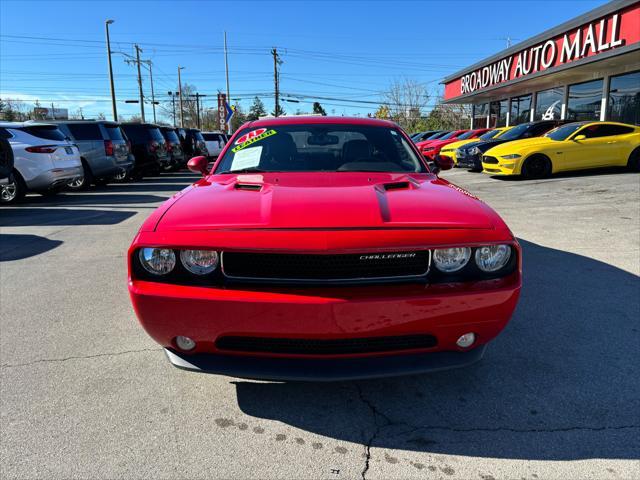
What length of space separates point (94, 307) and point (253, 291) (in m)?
2.51

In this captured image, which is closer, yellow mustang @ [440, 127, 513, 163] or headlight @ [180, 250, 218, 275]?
headlight @ [180, 250, 218, 275]

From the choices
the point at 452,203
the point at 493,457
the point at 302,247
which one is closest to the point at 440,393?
the point at 493,457

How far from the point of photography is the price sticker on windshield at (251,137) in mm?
3783

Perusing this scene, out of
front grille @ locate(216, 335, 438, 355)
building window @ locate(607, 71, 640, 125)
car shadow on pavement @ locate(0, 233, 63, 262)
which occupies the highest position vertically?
building window @ locate(607, 71, 640, 125)

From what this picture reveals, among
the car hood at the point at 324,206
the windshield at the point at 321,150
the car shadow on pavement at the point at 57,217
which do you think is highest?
the windshield at the point at 321,150

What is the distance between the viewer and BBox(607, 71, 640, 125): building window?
17422 millimetres

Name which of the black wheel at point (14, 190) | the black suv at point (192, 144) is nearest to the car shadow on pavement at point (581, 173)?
the black wheel at point (14, 190)

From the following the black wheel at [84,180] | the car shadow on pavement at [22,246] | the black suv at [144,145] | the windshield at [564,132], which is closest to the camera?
the car shadow on pavement at [22,246]

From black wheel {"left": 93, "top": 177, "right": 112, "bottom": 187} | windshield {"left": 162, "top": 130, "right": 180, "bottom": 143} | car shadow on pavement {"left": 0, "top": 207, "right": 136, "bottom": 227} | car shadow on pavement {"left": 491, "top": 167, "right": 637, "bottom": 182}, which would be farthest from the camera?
windshield {"left": 162, "top": 130, "right": 180, "bottom": 143}

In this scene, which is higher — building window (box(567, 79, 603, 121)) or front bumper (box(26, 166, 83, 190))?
building window (box(567, 79, 603, 121))

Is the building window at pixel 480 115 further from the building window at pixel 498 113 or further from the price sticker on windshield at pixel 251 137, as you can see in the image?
the price sticker on windshield at pixel 251 137

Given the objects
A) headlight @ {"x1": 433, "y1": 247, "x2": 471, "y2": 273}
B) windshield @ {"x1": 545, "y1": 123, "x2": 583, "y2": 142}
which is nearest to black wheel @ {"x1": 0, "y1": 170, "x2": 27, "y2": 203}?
headlight @ {"x1": 433, "y1": 247, "x2": 471, "y2": 273}

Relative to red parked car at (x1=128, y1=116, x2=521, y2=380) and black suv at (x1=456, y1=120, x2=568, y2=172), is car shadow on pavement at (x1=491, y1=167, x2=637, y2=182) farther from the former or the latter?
red parked car at (x1=128, y1=116, x2=521, y2=380)

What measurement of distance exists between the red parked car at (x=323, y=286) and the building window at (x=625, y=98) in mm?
19316
